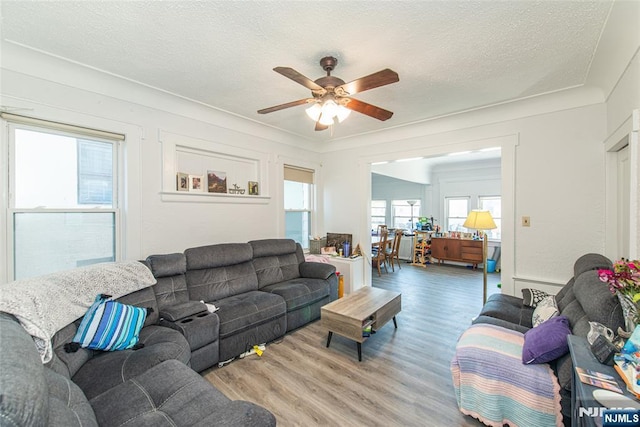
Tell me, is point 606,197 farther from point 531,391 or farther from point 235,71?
point 235,71

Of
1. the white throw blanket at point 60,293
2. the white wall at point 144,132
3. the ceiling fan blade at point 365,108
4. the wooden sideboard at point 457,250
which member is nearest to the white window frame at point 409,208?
the wooden sideboard at point 457,250

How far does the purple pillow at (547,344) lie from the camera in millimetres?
1564

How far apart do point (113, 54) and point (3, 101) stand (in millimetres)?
891

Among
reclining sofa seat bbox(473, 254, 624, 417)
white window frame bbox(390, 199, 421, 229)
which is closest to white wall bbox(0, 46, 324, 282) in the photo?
reclining sofa seat bbox(473, 254, 624, 417)

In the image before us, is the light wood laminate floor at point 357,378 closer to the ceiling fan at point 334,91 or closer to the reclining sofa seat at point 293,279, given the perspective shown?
the reclining sofa seat at point 293,279

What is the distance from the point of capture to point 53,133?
2311mm

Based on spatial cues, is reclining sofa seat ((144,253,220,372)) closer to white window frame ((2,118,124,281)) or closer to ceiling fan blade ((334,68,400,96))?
white window frame ((2,118,124,281))

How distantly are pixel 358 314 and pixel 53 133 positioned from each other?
3232 mm

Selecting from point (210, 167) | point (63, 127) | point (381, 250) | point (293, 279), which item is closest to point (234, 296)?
point (293, 279)

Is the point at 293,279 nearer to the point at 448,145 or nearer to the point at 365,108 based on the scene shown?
the point at 365,108

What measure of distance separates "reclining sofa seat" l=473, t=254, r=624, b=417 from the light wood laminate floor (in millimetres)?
608

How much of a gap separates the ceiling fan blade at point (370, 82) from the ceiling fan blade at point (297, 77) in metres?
0.17

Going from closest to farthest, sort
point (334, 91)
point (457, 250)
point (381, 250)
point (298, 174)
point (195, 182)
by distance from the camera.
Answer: point (334, 91) < point (195, 182) < point (298, 174) < point (381, 250) < point (457, 250)

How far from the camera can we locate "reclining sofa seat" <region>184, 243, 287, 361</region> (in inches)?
97.5
